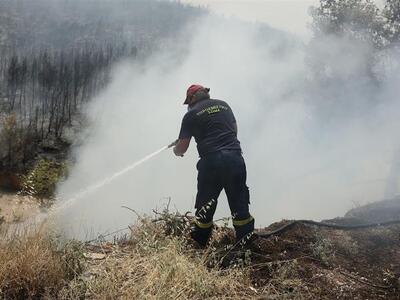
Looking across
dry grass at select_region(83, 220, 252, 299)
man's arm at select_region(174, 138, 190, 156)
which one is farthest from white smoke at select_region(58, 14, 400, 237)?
dry grass at select_region(83, 220, 252, 299)

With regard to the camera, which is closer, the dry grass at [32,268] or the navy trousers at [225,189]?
the dry grass at [32,268]

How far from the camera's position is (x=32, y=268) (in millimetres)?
2830

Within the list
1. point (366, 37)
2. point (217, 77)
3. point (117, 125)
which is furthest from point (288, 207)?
point (117, 125)

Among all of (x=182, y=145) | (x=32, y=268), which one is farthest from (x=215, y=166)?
(x=32, y=268)

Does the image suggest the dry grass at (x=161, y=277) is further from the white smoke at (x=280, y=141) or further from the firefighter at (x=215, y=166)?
the white smoke at (x=280, y=141)

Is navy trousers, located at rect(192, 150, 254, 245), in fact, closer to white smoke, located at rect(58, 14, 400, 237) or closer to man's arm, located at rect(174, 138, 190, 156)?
man's arm, located at rect(174, 138, 190, 156)

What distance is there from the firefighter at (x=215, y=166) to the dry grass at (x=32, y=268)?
145 cm

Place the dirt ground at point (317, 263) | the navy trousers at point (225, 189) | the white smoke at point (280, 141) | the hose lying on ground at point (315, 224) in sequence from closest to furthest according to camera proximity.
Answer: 1. the dirt ground at point (317, 263)
2. the navy trousers at point (225, 189)
3. the hose lying on ground at point (315, 224)
4. the white smoke at point (280, 141)

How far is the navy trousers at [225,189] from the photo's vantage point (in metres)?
4.14

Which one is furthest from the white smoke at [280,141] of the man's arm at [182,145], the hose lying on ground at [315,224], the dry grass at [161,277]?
the dry grass at [161,277]

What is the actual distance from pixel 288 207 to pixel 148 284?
12.5 m

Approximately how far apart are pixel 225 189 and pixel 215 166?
25cm

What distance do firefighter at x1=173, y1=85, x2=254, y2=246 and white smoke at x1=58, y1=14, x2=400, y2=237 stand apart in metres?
7.60

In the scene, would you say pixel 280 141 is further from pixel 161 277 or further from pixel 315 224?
pixel 161 277
